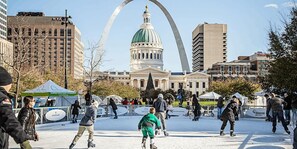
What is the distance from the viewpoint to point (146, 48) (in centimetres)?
16425

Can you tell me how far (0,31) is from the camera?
109 m

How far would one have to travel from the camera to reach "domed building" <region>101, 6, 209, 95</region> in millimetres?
157625

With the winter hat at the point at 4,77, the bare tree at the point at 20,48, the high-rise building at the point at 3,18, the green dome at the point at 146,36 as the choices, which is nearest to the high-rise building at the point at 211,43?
the green dome at the point at 146,36

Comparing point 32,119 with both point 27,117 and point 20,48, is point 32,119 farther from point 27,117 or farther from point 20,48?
point 20,48

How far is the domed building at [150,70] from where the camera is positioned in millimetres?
157625

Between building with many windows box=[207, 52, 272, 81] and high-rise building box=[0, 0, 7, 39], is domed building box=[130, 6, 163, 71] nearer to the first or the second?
building with many windows box=[207, 52, 272, 81]

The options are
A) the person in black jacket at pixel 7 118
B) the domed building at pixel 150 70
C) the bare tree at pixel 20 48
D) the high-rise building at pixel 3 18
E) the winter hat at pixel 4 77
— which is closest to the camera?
the person in black jacket at pixel 7 118

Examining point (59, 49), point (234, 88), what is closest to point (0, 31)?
point (59, 49)

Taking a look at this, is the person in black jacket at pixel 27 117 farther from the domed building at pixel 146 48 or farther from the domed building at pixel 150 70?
the domed building at pixel 146 48

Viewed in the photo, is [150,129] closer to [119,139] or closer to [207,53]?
[119,139]

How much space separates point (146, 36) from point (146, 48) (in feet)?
18.3

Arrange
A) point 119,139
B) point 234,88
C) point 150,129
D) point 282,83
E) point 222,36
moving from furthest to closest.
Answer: point 222,36 < point 234,88 < point 282,83 < point 119,139 < point 150,129

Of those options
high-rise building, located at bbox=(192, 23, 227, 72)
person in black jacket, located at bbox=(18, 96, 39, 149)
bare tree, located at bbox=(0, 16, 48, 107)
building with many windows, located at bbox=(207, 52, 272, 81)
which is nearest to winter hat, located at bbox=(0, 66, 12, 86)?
person in black jacket, located at bbox=(18, 96, 39, 149)

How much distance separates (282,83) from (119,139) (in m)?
9.98
